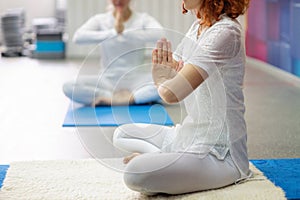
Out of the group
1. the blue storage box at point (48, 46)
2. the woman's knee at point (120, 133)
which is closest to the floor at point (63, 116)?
the woman's knee at point (120, 133)

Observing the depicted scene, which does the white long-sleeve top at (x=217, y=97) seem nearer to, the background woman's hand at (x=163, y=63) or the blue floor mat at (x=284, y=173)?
the background woman's hand at (x=163, y=63)

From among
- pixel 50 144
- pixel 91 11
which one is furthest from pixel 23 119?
pixel 91 11

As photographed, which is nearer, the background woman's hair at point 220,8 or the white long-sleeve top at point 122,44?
the background woman's hair at point 220,8

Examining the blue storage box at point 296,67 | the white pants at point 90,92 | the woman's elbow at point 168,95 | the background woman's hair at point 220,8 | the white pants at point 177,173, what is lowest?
the blue storage box at point 296,67

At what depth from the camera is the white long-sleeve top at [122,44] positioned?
238 cm

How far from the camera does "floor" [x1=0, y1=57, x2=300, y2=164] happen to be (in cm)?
266

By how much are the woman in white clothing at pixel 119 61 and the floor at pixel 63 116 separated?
0.12 meters

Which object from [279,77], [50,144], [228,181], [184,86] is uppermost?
[184,86]

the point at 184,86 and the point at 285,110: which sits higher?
the point at 184,86

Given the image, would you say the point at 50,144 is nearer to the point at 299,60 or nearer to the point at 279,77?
the point at 299,60

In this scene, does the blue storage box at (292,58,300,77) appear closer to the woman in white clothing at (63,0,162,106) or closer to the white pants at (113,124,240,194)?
the woman in white clothing at (63,0,162,106)

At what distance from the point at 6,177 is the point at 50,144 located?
682mm

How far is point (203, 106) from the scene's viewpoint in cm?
204

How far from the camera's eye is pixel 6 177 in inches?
88.6
